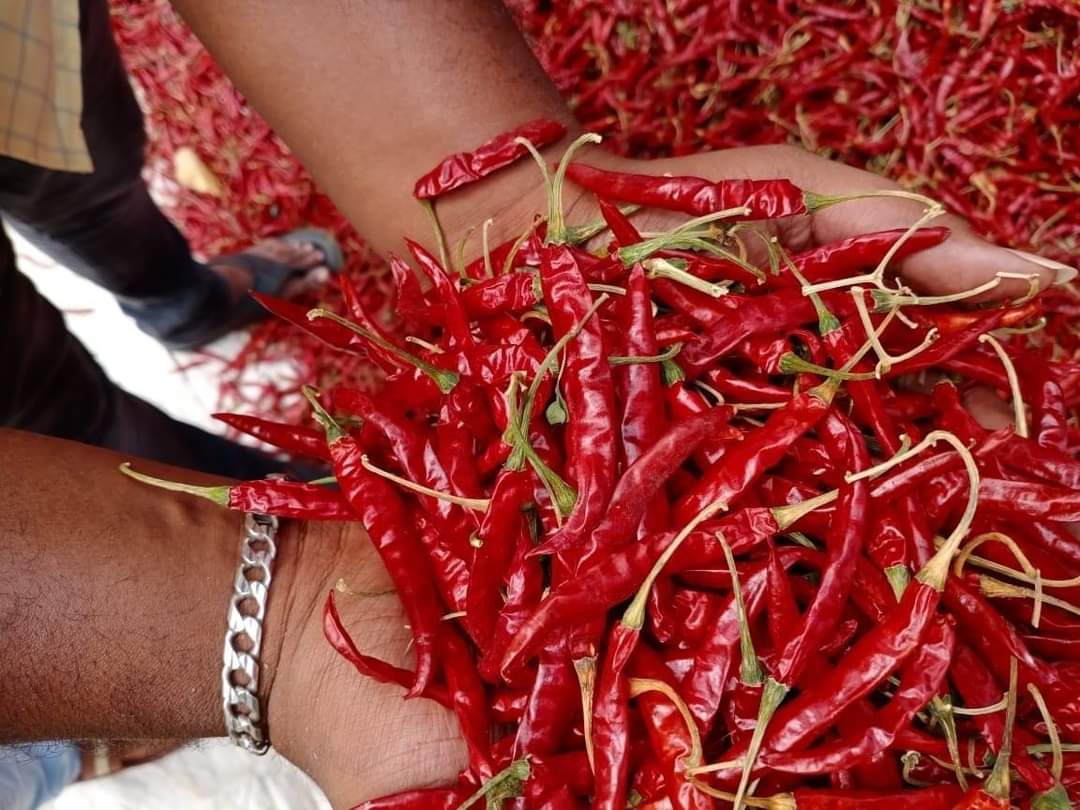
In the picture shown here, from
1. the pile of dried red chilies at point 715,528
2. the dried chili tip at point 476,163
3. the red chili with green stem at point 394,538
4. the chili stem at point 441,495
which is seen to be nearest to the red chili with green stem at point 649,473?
Answer: the pile of dried red chilies at point 715,528

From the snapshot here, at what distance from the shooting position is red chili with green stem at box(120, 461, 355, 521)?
1.35 meters

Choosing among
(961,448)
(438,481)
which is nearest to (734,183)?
(961,448)

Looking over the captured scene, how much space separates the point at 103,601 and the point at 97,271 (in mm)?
1262

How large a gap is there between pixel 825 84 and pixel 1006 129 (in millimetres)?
425

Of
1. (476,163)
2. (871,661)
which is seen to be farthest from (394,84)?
(871,661)

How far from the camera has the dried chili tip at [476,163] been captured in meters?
1.69

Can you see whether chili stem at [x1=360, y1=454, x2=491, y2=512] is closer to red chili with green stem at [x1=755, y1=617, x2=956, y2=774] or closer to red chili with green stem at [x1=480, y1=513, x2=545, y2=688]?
red chili with green stem at [x1=480, y1=513, x2=545, y2=688]

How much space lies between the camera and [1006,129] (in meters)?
2.11

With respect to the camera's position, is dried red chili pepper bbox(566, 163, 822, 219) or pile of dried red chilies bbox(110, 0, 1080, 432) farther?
pile of dried red chilies bbox(110, 0, 1080, 432)

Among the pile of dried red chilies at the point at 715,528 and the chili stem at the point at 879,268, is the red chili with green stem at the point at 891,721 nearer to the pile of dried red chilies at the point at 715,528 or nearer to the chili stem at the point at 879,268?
the pile of dried red chilies at the point at 715,528

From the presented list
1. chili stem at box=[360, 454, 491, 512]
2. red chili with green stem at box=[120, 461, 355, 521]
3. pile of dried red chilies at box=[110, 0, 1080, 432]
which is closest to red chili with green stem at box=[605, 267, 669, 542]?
chili stem at box=[360, 454, 491, 512]

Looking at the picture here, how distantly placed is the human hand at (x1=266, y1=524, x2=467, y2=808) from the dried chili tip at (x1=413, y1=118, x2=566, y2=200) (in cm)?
72

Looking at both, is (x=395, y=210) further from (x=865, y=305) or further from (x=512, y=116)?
(x=865, y=305)

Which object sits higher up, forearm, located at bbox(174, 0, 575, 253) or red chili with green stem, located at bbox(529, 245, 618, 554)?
forearm, located at bbox(174, 0, 575, 253)
